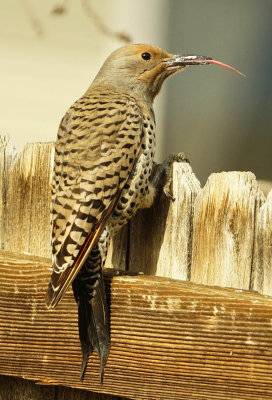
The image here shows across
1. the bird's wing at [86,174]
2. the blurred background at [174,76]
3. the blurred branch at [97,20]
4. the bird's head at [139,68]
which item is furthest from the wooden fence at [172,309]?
the blurred background at [174,76]

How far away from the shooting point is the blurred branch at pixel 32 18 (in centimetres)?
652

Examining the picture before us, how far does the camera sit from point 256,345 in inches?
115

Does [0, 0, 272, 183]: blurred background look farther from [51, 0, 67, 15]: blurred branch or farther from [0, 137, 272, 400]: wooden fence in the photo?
[0, 137, 272, 400]: wooden fence

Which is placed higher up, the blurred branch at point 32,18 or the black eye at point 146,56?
the blurred branch at point 32,18

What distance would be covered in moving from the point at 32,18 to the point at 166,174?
3.32 metres

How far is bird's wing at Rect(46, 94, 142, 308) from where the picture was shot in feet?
10.8

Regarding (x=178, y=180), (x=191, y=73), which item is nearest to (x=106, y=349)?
(x=178, y=180)

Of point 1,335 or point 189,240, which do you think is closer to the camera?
point 189,240

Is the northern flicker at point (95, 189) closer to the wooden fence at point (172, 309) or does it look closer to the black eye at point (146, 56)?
the wooden fence at point (172, 309)

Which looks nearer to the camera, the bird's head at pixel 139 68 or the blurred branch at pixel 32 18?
the bird's head at pixel 139 68

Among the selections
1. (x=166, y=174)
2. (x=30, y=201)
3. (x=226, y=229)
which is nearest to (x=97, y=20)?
(x=30, y=201)

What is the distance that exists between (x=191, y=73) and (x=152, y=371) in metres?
4.23

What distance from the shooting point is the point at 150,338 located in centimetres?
318

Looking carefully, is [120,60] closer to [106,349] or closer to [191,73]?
[106,349]
